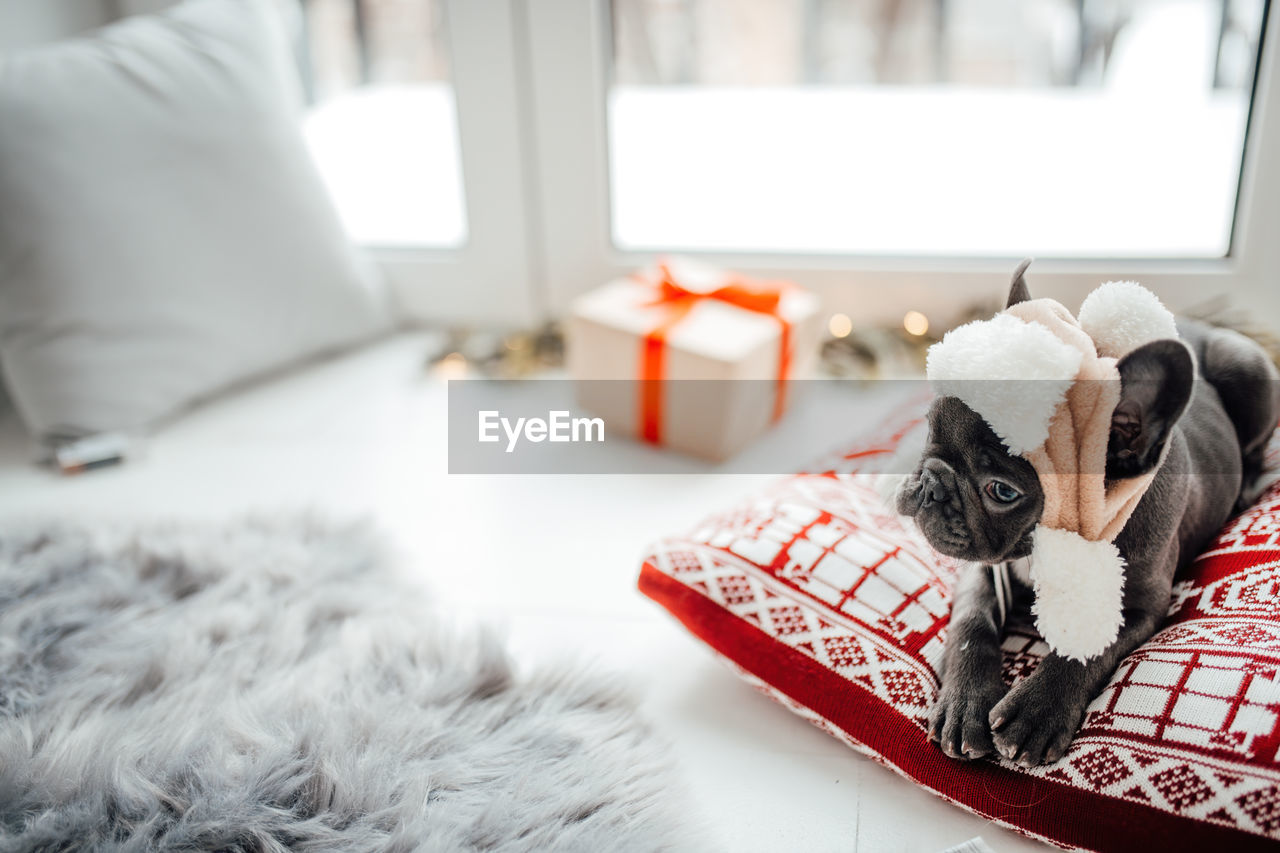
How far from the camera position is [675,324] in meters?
1.27

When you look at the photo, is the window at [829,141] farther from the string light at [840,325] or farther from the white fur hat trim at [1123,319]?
the white fur hat trim at [1123,319]

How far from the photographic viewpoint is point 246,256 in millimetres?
1379

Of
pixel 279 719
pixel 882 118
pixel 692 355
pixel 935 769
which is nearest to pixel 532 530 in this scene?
pixel 692 355

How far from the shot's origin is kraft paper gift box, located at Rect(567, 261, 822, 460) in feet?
4.06

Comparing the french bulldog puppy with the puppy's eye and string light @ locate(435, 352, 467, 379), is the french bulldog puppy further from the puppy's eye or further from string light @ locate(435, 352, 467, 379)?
string light @ locate(435, 352, 467, 379)

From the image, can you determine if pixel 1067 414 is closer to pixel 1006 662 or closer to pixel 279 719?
pixel 1006 662

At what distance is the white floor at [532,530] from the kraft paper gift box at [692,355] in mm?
84

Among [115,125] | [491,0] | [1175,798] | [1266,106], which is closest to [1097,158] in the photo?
[1266,106]

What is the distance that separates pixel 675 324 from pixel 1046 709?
2.21ft

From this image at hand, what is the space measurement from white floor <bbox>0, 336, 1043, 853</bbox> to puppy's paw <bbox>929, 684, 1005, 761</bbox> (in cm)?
7

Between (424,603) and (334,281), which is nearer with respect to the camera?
(424,603)

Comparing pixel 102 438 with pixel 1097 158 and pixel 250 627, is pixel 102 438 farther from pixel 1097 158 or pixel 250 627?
pixel 1097 158

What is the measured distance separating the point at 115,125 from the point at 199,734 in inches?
32.1

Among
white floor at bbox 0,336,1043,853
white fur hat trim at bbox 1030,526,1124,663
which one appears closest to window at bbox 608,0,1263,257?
white floor at bbox 0,336,1043,853
